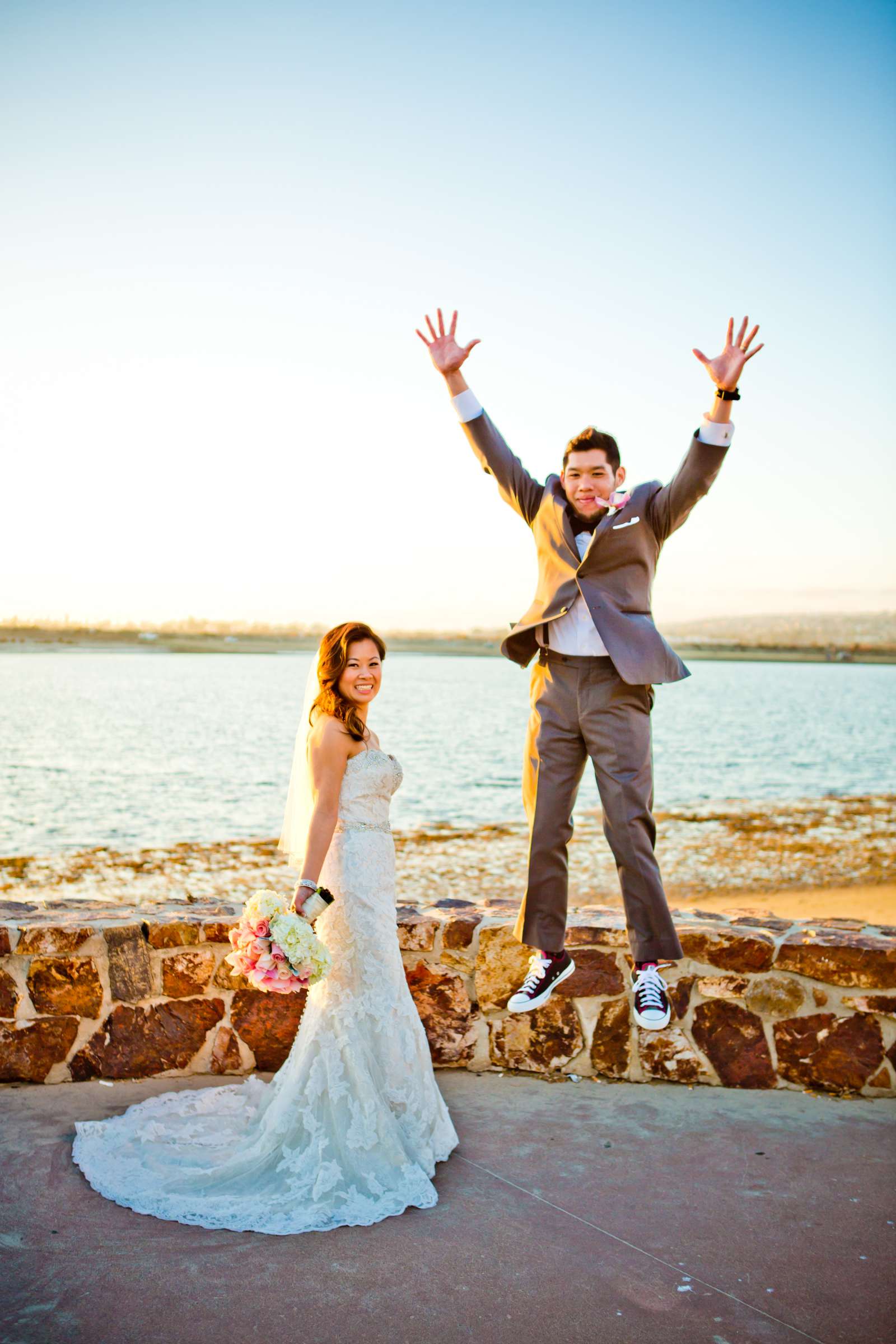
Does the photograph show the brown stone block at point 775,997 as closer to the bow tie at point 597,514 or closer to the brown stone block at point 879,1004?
the brown stone block at point 879,1004

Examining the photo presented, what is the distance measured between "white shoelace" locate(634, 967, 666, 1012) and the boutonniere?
1720 millimetres

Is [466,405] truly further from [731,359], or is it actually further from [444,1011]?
[444,1011]

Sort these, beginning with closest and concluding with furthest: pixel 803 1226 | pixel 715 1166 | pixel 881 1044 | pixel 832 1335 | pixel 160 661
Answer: pixel 832 1335 < pixel 803 1226 < pixel 715 1166 < pixel 881 1044 < pixel 160 661

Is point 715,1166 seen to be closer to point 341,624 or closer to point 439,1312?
point 439,1312

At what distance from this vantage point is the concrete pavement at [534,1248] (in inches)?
114

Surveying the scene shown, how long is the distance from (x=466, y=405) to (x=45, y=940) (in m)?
2.87

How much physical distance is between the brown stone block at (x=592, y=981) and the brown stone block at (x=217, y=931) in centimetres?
149

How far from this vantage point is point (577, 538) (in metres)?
4.09

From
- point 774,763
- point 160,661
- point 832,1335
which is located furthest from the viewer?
point 160,661

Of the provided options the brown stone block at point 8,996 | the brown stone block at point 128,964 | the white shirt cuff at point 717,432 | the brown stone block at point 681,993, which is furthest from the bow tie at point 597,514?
the brown stone block at point 8,996

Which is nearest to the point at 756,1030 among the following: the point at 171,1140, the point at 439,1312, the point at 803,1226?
the point at 803,1226

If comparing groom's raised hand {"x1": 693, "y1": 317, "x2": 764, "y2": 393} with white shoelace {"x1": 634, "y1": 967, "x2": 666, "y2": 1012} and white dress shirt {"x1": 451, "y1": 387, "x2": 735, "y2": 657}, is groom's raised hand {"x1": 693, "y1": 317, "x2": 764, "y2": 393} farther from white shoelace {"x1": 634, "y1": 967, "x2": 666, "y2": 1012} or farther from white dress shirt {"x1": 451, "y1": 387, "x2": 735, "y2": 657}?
white shoelace {"x1": 634, "y1": 967, "x2": 666, "y2": 1012}

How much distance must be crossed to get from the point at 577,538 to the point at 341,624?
38.3 inches

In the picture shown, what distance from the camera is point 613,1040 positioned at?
475 centimetres
